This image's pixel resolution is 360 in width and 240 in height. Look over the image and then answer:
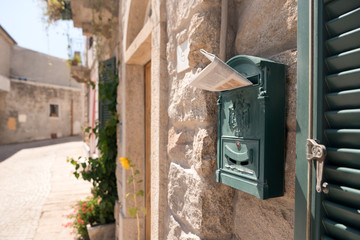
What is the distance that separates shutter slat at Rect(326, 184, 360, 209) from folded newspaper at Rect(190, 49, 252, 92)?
1.27 ft

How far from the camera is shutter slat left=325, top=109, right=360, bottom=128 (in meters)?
0.55

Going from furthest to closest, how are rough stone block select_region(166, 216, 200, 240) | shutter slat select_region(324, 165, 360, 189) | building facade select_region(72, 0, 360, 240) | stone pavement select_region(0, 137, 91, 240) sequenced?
stone pavement select_region(0, 137, 91, 240), rough stone block select_region(166, 216, 200, 240), building facade select_region(72, 0, 360, 240), shutter slat select_region(324, 165, 360, 189)

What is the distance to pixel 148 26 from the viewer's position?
190cm

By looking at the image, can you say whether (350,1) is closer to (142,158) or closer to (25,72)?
(142,158)

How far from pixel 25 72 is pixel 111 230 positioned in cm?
1690

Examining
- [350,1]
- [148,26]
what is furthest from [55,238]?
[350,1]

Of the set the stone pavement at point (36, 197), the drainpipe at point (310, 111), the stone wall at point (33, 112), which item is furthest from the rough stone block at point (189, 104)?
the stone wall at point (33, 112)

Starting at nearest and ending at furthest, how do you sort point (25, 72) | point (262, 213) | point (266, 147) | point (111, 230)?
point (266, 147) → point (262, 213) → point (111, 230) → point (25, 72)

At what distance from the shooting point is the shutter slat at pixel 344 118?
550mm

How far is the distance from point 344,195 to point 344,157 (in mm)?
87

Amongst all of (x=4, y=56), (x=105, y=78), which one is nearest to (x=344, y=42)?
(x=105, y=78)

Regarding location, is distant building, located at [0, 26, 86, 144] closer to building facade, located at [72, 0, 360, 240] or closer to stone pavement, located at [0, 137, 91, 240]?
stone pavement, located at [0, 137, 91, 240]

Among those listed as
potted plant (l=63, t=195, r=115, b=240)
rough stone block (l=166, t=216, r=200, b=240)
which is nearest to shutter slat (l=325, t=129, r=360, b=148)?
rough stone block (l=166, t=216, r=200, b=240)

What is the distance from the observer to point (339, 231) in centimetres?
58
